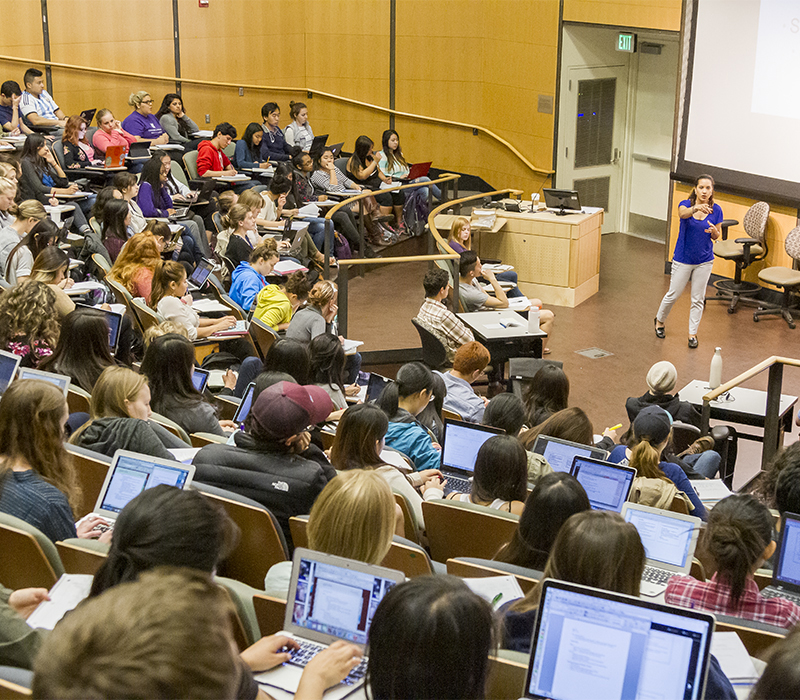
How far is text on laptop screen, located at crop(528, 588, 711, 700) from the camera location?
6.71 ft

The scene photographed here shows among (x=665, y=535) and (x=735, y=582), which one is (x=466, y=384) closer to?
(x=665, y=535)

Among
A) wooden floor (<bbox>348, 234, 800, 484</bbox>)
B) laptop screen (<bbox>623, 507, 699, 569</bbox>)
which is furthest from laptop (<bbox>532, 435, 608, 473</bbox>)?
wooden floor (<bbox>348, 234, 800, 484</bbox>)

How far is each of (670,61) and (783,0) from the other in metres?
2.90

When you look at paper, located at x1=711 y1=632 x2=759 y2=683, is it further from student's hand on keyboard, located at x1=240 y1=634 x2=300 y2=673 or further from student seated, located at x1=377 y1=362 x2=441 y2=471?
student seated, located at x1=377 y1=362 x2=441 y2=471

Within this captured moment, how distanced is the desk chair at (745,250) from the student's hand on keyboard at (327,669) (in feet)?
27.4

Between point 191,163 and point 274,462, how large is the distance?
779cm

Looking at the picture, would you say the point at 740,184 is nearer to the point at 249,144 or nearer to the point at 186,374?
the point at 249,144

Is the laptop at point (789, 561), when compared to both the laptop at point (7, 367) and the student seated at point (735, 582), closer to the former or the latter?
the student seated at point (735, 582)

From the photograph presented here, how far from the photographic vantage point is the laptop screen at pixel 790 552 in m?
3.42

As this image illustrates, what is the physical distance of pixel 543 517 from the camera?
293 cm

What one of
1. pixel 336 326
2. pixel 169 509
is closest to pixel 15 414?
pixel 169 509

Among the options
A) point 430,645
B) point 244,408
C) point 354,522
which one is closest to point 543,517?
point 354,522

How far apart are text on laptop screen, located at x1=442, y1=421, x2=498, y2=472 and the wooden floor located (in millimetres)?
2679

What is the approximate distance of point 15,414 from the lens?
10.3 ft
